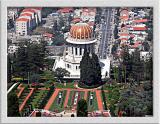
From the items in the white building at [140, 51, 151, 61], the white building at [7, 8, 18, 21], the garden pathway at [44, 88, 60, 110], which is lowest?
the garden pathway at [44, 88, 60, 110]

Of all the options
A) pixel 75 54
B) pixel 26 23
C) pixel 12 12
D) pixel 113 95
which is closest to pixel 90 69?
pixel 75 54

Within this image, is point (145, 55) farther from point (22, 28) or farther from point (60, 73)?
point (22, 28)

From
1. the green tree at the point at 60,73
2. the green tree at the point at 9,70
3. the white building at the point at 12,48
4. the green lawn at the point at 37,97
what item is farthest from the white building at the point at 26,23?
the green lawn at the point at 37,97

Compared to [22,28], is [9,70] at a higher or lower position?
lower

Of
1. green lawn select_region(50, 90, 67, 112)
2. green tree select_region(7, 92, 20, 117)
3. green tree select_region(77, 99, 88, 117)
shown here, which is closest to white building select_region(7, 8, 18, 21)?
green tree select_region(7, 92, 20, 117)

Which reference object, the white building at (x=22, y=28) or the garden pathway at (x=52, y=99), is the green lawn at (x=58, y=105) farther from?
the white building at (x=22, y=28)

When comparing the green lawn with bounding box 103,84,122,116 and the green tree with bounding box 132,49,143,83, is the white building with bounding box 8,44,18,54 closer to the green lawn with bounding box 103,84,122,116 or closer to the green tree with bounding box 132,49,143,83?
the green lawn with bounding box 103,84,122,116

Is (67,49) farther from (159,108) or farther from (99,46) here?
(159,108)
